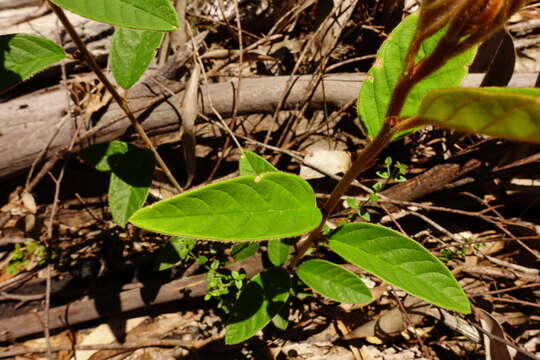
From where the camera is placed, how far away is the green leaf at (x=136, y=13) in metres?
0.95

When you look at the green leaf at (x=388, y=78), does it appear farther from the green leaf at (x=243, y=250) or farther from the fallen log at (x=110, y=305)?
the fallen log at (x=110, y=305)

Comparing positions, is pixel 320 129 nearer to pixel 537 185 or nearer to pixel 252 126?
pixel 252 126

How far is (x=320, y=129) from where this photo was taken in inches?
87.0

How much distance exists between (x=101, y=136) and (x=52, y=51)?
759 millimetres

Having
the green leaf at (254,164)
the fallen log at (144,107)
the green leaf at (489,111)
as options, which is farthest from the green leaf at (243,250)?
the green leaf at (489,111)

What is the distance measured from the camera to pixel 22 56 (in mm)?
1231

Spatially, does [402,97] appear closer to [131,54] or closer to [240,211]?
[240,211]

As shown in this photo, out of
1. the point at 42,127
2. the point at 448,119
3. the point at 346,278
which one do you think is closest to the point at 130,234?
the point at 42,127

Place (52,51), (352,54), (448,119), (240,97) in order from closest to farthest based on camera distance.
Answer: (448,119)
(52,51)
(240,97)
(352,54)

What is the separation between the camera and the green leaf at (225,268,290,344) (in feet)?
4.79

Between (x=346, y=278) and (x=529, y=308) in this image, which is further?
(x=529, y=308)

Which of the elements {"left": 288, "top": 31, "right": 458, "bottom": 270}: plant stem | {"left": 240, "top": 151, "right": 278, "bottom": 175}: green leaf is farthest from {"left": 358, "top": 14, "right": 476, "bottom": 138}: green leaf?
{"left": 240, "top": 151, "right": 278, "bottom": 175}: green leaf

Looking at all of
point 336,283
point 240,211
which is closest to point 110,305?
point 336,283

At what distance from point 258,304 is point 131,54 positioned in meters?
1.19
